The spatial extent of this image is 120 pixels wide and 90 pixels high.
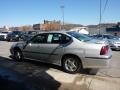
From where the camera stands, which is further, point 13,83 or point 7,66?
point 7,66

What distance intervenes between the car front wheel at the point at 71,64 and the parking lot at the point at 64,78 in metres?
0.22

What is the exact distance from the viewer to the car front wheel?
26.9ft

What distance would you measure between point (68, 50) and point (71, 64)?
21.4 inches

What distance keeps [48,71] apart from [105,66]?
7.59 feet

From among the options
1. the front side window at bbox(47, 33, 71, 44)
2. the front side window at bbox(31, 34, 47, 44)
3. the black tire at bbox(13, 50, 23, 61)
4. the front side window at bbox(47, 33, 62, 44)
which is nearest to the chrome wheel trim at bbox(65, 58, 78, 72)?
the front side window at bbox(47, 33, 71, 44)

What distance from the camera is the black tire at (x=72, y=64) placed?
8.21 m

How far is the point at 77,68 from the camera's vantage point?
A: 8234mm

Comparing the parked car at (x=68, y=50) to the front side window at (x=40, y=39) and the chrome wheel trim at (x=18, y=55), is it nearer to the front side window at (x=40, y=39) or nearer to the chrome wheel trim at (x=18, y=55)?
the front side window at (x=40, y=39)

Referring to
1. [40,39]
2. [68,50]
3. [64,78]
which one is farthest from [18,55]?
[64,78]

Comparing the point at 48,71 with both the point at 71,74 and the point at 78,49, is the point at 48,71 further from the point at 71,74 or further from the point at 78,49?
the point at 78,49

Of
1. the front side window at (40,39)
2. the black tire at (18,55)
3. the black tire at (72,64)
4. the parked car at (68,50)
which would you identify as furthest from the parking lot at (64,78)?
the front side window at (40,39)

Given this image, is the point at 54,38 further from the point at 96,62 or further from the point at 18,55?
the point at 18,55

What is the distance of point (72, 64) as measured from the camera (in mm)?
8328

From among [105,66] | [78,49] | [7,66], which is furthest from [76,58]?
[7,66]
